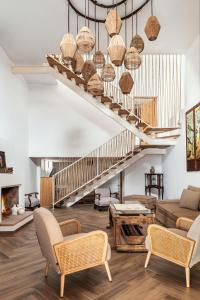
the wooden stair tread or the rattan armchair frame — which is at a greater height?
the wooden stair tread

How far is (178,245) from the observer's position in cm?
296

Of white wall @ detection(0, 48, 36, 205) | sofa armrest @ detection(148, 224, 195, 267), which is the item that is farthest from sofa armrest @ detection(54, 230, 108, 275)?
white wall @ detection(0, 48, 36, 205)

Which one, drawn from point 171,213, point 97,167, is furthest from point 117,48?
point 97,167

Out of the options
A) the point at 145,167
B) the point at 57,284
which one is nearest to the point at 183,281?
the point at 57,284

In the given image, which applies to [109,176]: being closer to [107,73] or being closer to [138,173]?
[138,173]

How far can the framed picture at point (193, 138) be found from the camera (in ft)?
19.5

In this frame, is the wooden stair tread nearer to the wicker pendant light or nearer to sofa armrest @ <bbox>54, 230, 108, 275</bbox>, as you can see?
the wicker pendant light

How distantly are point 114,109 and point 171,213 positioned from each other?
3.56 meters

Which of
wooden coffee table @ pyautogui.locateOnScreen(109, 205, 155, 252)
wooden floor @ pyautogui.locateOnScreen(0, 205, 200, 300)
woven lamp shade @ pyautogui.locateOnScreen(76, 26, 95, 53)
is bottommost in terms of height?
wooden floor @ pyautogui.locateOnScreen(0, 205, 200, 300)

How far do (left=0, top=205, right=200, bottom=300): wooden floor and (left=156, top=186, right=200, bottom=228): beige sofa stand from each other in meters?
1.20

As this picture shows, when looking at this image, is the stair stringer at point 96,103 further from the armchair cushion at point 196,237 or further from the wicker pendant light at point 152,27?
the armchair cushion at point 196,237

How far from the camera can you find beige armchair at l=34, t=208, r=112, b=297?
2.69m

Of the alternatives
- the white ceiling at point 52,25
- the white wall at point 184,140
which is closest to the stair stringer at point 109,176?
the white wall at point 184,140

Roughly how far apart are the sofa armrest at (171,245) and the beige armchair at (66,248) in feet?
2.18
